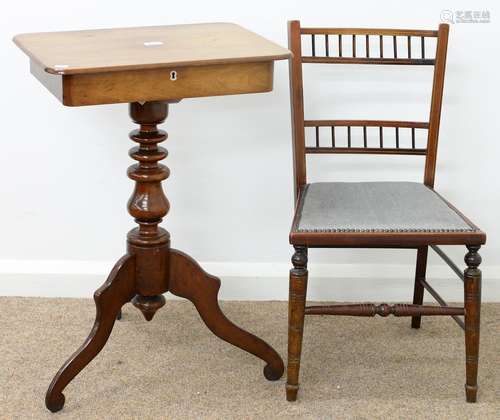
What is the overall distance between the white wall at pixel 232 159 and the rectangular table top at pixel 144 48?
0.34 m

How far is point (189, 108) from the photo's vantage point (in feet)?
9.09

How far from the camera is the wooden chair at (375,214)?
2162 mm

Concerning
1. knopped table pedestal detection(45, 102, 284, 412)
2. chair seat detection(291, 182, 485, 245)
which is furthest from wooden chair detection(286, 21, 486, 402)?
knopped table pedestal detection(45, 102, 284, 412)

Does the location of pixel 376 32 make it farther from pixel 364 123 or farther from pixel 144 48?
pixel 144 48

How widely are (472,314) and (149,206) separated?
2.77ft

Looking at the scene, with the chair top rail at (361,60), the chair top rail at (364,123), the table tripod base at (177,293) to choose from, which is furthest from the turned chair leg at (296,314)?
the chair top rail at (361,60)

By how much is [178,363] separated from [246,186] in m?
0.64

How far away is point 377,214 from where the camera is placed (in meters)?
2.24

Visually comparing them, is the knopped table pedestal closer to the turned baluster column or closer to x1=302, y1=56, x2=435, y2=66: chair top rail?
the turned baluster column

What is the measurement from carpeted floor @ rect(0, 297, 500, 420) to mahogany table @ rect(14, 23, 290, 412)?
0.11 meters

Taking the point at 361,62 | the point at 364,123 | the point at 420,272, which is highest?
the point at 361,62

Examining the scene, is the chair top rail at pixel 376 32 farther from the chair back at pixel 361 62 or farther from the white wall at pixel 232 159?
the white wall at pixel 232 159

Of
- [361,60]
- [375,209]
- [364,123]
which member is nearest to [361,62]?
[361,60]

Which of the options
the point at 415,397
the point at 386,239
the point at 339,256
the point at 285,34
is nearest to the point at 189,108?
the point at 285,34
